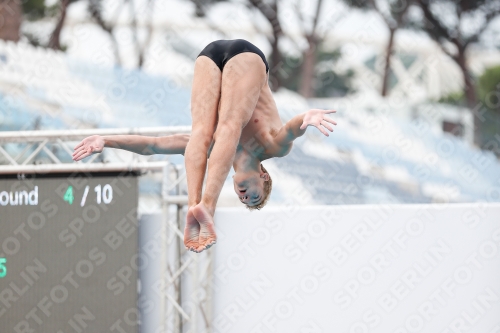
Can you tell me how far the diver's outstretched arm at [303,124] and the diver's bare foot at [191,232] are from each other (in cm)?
62

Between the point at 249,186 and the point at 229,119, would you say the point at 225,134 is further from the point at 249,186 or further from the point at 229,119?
the point at 249,186

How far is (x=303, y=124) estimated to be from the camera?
370 cm

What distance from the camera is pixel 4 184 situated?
648 cm

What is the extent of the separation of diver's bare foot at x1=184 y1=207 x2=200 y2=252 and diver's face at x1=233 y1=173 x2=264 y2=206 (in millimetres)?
537

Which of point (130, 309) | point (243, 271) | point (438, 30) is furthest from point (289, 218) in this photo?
point (438, 30)

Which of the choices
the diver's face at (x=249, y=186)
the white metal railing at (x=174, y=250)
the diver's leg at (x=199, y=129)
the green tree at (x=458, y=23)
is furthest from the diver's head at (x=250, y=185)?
the green tree at (x=458, y=23)

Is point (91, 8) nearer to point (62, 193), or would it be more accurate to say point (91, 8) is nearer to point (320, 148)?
point (320, 148)

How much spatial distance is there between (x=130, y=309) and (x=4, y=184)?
59.2 inches

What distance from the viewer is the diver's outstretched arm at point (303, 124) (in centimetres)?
363

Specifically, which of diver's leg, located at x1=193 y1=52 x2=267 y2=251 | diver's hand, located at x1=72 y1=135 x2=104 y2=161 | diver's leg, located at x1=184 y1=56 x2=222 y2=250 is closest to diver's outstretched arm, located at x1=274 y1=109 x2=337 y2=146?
diver's leg, located at x1=193 y1=52 x2=267 y2=251

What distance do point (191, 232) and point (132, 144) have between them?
0.72m

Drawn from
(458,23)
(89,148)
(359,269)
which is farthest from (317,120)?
(458,23)

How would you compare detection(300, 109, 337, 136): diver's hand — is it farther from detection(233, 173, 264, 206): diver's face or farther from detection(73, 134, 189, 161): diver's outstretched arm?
detection(73, 134, 189, 161): diver's outstretched arm

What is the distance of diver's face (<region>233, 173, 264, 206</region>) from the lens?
13.8ft
